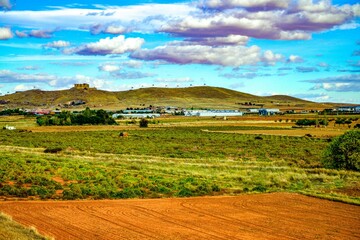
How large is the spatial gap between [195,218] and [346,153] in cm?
2227

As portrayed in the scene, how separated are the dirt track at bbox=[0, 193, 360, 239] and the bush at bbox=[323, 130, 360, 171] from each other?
13937 millimetres

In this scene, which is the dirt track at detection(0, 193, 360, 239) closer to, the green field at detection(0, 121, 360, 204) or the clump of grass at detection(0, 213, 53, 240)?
the clump of grass at detection(0, 213, 53, 240)

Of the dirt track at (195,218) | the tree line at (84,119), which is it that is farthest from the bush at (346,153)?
the tree line at (84,119)

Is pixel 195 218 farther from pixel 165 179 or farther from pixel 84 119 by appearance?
pixel 84 119

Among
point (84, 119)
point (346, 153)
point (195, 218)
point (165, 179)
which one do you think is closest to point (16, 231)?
point (195, 218)

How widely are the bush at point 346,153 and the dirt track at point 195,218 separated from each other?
549 inches

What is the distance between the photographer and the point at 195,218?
72.9ft

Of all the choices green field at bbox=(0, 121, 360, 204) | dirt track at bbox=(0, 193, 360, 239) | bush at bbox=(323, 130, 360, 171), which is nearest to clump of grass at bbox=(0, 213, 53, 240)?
dirt track at bbox=(0, 193, 360, 239)

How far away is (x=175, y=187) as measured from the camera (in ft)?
102

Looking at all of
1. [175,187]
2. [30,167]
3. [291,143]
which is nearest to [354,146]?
[175,187]

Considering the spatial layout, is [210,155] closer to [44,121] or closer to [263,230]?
[263,230]

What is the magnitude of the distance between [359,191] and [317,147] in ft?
Result: 122

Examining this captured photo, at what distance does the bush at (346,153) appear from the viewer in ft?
131

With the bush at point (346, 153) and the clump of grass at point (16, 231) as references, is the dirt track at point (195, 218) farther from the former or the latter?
the bush at point (346, 153)
